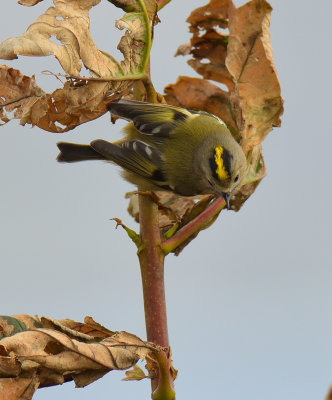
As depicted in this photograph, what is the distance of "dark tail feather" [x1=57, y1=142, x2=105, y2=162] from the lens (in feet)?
6.93

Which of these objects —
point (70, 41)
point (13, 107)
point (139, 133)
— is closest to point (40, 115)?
point (13, 107)

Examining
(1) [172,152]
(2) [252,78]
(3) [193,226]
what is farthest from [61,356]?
(1) [172,152]

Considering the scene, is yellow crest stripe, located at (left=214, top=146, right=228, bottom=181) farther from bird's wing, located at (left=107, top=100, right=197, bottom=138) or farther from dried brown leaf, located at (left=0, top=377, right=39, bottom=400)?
dried brown leaf, located at (left=0, top=377, right=39, bottom=400)

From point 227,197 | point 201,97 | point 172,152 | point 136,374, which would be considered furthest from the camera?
point 172,152

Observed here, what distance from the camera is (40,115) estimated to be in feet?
4.81

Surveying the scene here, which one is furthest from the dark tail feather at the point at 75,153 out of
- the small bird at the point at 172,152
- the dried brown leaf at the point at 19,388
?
the dried brown leaf at the point at 19,388

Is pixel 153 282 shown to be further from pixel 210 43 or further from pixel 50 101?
pixel 210 43

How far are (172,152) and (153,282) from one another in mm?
984

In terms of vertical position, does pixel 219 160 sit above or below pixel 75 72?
above

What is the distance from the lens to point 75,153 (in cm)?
214

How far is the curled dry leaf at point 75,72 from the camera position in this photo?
1.39 metres

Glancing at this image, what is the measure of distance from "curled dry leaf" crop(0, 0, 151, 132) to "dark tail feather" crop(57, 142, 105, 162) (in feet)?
1.95

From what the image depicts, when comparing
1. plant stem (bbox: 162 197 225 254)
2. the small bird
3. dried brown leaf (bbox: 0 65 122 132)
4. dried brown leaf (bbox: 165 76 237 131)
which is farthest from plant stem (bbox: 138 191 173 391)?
dried brown leaf (bbox: 165 76 237 131)

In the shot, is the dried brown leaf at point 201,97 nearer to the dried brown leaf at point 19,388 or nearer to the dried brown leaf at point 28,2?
the dried brown leaf at point 28,2
